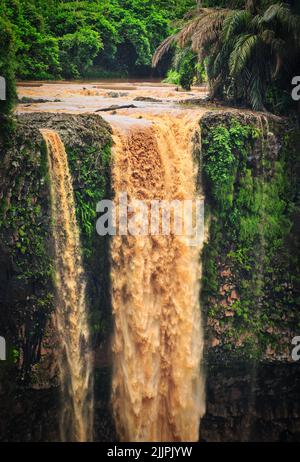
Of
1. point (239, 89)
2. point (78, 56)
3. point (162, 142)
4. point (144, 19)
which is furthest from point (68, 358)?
point (144, 19)

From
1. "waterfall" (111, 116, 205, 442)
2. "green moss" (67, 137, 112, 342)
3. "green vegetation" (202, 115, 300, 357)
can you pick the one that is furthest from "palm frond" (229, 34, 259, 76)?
"green moss" (67, 137, 112, 342)

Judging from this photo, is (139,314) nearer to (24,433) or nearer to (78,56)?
(24,433)

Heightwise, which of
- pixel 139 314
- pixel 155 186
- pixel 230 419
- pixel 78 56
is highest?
pixel 78 56

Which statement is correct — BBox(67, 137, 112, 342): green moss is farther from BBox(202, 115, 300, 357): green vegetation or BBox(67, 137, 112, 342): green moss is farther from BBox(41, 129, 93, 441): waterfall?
BBox(202, 115, 300, 357): green vegetation

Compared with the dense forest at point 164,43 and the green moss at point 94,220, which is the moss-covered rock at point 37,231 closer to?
the green moss at point 94,220

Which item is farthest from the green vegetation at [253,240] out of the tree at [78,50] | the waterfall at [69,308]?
the tree at [78,50]

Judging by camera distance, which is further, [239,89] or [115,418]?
[239,89]

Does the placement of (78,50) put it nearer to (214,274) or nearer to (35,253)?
(214,274)
